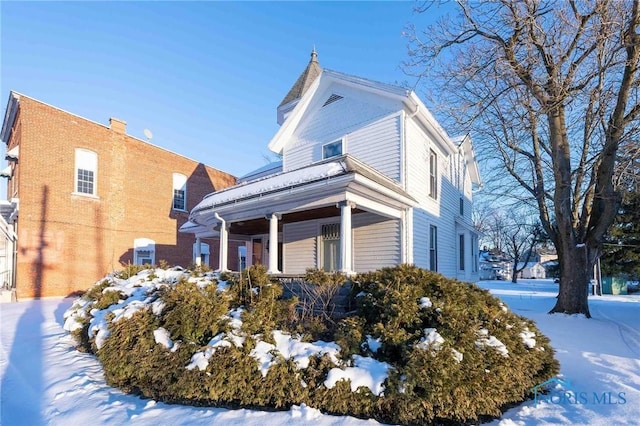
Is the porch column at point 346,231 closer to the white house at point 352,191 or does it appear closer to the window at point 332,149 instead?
the white house at point 352,191

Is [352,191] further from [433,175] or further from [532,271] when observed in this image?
[532,271]

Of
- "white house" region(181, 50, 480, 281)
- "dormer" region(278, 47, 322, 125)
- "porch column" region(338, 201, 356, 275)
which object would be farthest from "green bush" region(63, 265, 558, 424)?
"dormer" region(278, 47, 322, 125)

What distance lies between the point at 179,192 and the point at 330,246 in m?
13.2

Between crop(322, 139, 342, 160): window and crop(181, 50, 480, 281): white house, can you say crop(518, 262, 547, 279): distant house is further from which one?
crop(322, 139, 342, 160): window

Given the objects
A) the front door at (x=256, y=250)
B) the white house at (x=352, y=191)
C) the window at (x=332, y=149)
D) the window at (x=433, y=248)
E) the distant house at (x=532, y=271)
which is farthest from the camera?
the distant house at (x=532, y=271)

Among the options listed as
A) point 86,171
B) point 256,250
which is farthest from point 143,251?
point 256,250

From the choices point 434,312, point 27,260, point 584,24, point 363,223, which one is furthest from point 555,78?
point 27,260

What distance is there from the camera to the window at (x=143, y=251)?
18.9m

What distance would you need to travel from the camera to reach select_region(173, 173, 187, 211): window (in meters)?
21.2

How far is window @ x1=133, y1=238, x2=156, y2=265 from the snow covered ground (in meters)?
11.7

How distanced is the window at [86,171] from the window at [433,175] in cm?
1606

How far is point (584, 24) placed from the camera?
906 cm

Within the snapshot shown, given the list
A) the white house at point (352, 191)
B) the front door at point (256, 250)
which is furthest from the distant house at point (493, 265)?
the front door at point (256, 250)

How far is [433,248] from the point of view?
41.1ft
